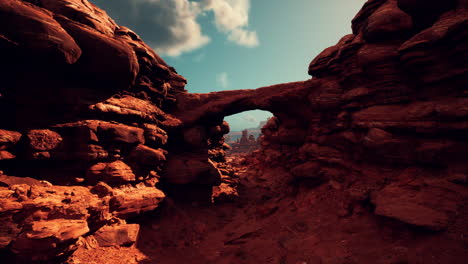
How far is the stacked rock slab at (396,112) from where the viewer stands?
8.77 metres

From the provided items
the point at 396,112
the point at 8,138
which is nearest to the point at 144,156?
the point at 8,138

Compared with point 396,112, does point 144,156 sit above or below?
above

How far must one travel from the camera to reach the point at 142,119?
13852 mm

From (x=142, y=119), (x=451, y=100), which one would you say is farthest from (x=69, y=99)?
(x=451, y=100)

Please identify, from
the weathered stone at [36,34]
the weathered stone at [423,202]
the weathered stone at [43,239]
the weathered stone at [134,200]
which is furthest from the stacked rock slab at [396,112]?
the weathered stone at [36,34]

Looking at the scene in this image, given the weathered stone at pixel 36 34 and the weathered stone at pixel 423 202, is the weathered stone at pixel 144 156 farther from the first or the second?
the weathered stone at pixel 423 202

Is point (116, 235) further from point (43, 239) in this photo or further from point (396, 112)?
point (396, 112)

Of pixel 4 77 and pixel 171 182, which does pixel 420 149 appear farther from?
pixel 4 77

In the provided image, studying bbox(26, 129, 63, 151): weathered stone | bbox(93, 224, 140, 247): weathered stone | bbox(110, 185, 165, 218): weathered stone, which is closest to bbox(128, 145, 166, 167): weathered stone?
bbox(110, 185, 165, 218): weathered stone

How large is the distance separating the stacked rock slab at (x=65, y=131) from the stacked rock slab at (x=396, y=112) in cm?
1319

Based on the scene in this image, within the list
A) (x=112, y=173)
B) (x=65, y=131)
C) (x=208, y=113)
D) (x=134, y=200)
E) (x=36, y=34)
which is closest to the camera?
(x=36, y=34)

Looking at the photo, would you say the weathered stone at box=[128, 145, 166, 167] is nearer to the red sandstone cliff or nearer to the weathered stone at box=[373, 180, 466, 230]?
the red sandstone cliff

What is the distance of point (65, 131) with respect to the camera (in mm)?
9930

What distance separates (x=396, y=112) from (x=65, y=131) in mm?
18226
